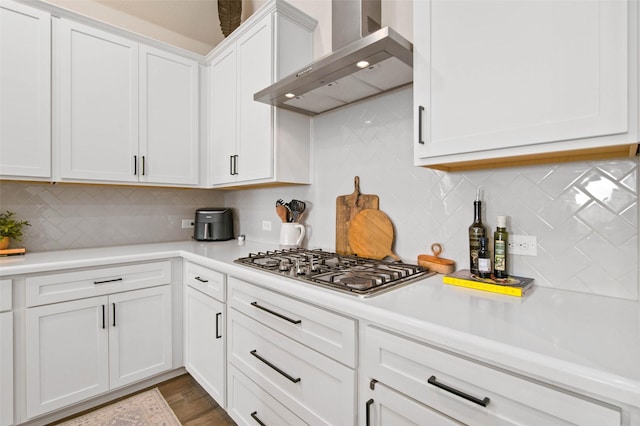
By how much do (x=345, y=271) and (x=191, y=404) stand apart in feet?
4.64

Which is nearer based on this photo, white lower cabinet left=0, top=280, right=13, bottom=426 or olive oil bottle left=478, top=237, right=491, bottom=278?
olive oil bottle left=478, top=237, right=491, bottom=278

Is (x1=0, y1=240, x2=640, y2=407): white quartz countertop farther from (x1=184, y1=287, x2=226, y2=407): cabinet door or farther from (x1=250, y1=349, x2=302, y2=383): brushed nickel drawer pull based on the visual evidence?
(x1=184, y1=287, x2=226, y2=407): cabinet door

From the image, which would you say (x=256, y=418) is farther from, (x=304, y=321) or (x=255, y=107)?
(x=255, y=107)

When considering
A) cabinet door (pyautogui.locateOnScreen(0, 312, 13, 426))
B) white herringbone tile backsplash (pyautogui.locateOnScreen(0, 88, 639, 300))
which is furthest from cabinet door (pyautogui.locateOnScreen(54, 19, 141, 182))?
cabinet door (pyautogui.locateOnScreen(0, 312, 13, 426))

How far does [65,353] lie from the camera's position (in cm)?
177

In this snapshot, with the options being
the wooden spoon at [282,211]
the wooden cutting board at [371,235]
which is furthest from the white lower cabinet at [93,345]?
the wooden cutting board at [371,235]

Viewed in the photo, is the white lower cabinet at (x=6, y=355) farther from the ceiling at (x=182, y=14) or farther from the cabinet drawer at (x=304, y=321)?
the ceiling at (x=182, y=14)

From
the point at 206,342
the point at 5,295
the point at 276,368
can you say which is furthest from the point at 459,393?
the point at 5,295

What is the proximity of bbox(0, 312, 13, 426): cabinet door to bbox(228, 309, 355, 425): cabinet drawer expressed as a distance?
1.16 metres

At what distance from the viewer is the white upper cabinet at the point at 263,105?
193cm

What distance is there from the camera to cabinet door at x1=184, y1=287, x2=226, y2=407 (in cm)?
175

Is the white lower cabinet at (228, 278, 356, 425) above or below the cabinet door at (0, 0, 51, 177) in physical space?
below

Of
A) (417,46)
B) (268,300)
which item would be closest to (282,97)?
(417,46)

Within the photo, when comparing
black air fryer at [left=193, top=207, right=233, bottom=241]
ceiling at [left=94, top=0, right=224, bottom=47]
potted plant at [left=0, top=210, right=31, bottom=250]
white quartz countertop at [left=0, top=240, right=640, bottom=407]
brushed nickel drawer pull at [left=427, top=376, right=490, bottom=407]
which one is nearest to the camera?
white quartz countertop at [left=0, top=240, right=640, bottom=407]
